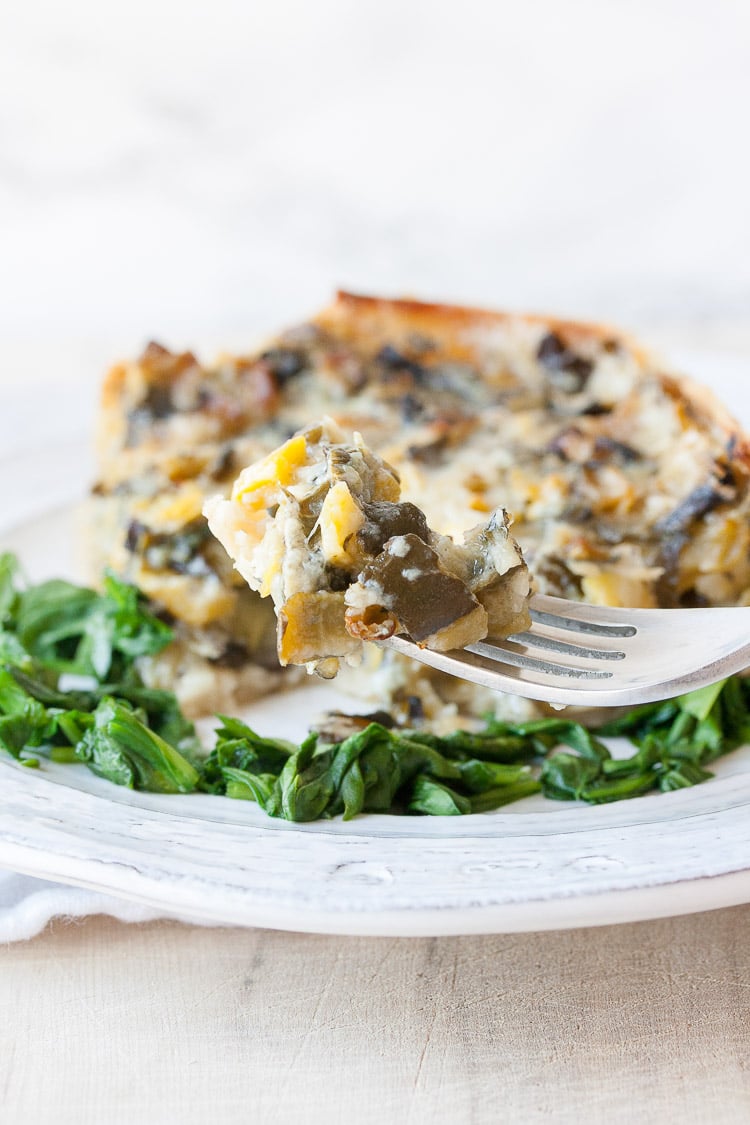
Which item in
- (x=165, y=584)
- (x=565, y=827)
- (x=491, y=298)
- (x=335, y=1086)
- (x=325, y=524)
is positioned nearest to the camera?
(x=335, y=1086)

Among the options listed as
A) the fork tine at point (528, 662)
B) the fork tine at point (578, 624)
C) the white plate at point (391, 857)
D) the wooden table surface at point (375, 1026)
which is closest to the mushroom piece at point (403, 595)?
the fork tine at point (528, 662)

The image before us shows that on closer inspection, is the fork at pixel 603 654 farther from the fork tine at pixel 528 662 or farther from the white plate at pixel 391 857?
the white plate at pixel 391 857

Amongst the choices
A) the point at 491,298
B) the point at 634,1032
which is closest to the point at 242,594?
the point at 634,1032

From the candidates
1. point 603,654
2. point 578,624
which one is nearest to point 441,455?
point 578,624

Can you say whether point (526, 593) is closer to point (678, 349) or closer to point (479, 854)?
point (479, 854)

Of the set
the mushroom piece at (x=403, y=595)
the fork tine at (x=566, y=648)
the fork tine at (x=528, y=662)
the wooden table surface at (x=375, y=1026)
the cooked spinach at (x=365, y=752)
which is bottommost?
the wooden table surface at (x=375, y=1026)

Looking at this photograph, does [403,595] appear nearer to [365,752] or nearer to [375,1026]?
[365,752]
